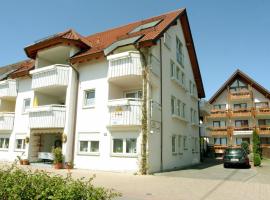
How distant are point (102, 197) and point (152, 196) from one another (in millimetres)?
4381

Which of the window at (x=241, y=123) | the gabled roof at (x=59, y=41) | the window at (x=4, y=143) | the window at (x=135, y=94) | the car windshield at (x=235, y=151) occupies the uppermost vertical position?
the gabled roof at (x=59, y=41)

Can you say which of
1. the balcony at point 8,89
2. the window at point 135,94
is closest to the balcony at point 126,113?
the window at point 135,94

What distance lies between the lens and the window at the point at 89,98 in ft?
66.2

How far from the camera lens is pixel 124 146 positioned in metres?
17.6

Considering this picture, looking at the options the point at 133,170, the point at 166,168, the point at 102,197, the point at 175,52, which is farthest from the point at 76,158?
the point at 102,197

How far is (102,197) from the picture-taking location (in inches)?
227

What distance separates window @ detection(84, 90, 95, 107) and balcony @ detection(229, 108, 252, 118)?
3350 cm

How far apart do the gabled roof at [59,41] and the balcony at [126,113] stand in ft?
22.3

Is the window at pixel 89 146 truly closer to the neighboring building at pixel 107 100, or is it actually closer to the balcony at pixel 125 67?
the neighboring building at pixel 107 100


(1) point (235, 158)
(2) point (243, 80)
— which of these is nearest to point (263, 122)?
(2) point (243, 80)

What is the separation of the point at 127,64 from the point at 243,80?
36.0 m

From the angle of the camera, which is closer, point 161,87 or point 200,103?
point 161,87

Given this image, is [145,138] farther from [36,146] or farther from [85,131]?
[36,146]

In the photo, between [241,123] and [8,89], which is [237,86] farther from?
[8,89]
